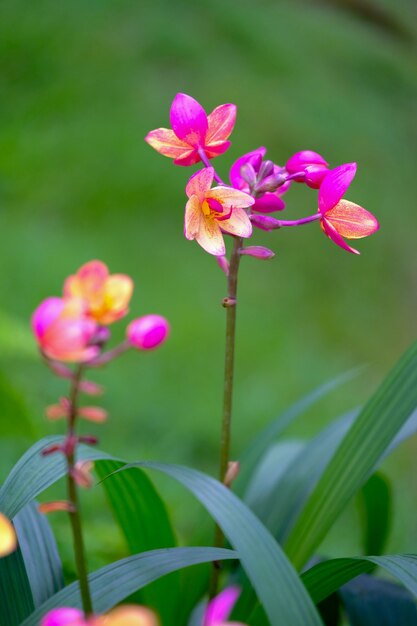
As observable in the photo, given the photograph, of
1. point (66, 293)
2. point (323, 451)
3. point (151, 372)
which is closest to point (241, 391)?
point (151, 372)

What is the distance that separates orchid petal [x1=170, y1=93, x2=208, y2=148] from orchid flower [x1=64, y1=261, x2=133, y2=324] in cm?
21

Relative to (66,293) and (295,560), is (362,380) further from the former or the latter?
(66,293)

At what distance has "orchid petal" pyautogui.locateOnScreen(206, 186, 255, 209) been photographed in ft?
2.15

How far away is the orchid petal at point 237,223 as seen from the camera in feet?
2.18

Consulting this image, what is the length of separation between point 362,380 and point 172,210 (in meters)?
1.04

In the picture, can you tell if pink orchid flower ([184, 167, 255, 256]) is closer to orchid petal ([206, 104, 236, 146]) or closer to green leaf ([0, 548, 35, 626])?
orchid petal ([206, 104, 236, 146])

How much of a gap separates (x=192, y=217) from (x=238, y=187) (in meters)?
0.08

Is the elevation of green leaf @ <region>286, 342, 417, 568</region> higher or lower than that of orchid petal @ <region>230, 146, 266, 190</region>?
lower

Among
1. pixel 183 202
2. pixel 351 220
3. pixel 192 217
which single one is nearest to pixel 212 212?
pixel 192 217

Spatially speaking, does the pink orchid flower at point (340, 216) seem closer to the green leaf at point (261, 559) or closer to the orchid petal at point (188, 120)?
the orchid petal at point (188, 120)

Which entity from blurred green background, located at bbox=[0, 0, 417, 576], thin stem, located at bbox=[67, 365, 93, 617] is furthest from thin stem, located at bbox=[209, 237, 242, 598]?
blurred green background, located at bbox=[0, 0, 417, 576]

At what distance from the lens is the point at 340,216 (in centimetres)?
70

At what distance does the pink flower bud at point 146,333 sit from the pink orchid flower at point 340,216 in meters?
0.22

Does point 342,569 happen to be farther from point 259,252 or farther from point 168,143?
point 168,143
